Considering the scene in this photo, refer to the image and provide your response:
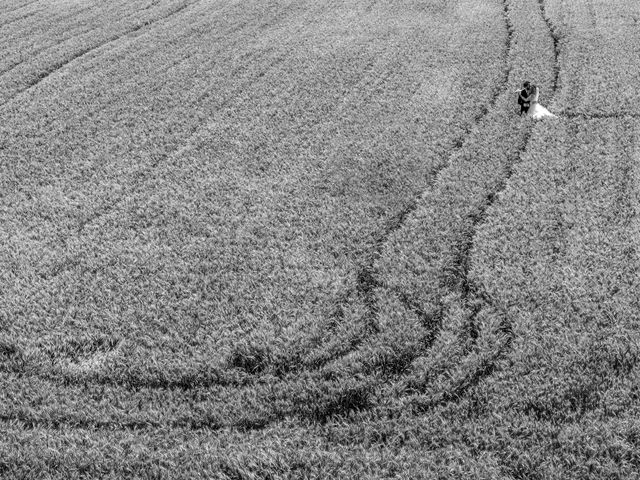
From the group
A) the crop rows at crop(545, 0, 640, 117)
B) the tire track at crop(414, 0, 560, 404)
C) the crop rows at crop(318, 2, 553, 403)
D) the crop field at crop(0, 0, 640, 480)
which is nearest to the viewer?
the crop field at crop(0, 0, 640, 480)

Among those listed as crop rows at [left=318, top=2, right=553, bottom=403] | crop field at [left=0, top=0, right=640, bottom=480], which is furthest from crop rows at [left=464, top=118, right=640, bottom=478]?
crop rows at [left=318, top=2, right=553, bottom=403]

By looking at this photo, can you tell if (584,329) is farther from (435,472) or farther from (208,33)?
(208,33)

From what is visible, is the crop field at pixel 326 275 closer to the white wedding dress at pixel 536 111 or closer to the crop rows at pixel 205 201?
the crop rows at pixel 205 201

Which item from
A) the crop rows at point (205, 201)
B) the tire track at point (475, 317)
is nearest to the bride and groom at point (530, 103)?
the crop rows at point (205, 201)

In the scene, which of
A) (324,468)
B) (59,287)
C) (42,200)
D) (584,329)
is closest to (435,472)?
(324,468)

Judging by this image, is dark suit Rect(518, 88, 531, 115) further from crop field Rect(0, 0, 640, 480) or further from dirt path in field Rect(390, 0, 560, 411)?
dirt path in field Rect(390, 0, 560, 411)

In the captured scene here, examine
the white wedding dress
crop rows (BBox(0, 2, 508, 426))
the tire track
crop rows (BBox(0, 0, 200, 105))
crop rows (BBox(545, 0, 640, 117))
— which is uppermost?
crop rows (BBox(0, 0, 200, 105))

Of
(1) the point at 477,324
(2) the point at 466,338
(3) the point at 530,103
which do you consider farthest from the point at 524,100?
Result: (2) the point at 466,338
